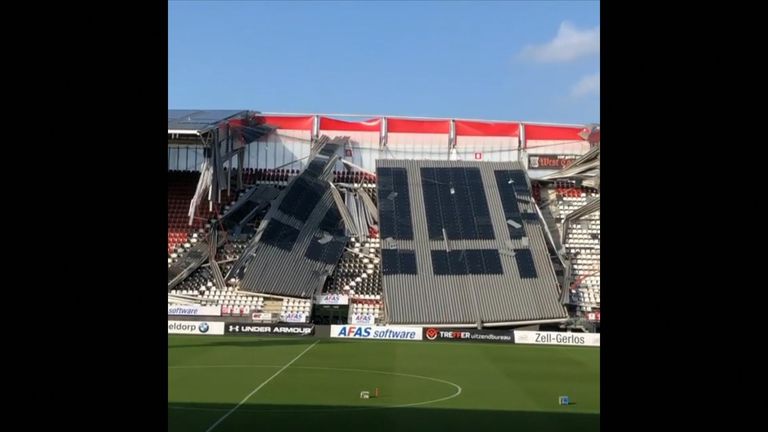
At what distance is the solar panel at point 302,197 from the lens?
1558 inches

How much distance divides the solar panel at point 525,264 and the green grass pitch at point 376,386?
30.3ft

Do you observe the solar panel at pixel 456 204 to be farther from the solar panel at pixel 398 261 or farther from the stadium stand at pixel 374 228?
the solar panel at pixel 398 261

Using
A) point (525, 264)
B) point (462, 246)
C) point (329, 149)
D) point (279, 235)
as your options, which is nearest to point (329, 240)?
point (279, 235)

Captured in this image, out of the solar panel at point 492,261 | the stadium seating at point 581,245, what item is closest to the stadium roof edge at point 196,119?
the solar panel at point 492,261

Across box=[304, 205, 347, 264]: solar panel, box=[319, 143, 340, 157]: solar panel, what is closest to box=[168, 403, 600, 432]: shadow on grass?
box=[304, 205, 347, 264]: solar panel

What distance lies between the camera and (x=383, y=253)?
3800 centimetres

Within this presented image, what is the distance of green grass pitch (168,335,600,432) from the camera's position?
504 inches

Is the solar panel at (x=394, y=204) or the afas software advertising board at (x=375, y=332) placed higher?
the solar panel at (x=394, y=204)

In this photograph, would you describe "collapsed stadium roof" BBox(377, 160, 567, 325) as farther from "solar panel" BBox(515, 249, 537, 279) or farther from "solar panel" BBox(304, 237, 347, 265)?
"solar panel" BBox(304, 237, 347, 265)

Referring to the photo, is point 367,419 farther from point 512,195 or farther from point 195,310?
point 512,195

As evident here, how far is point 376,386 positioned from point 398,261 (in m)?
20.3

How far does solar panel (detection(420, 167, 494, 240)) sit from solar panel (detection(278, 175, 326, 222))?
519 centimetres
